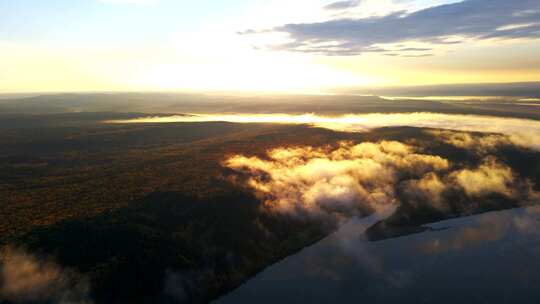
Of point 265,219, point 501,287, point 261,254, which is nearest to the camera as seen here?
point 501,287

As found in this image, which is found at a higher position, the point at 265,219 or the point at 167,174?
the point at 167,174

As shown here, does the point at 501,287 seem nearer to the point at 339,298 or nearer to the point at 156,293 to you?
the point at 339,298

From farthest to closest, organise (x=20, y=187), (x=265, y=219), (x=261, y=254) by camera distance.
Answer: (x=20, y=187)
(x=265, y=219)
(x=261, y=254)

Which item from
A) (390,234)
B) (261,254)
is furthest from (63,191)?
(390,234)

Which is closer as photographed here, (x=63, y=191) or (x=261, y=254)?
(x=261, y=254)

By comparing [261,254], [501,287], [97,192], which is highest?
[97,192]

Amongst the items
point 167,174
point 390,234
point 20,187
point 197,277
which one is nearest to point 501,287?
point 390,234
